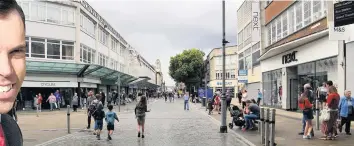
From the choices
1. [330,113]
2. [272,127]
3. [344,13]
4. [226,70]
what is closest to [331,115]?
[330,113]

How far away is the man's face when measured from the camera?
2016 mm

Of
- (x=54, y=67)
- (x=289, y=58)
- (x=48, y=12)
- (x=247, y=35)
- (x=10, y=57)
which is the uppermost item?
(x=48, y=12)

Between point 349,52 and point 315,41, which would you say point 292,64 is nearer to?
point 315,41

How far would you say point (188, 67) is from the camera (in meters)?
87.9

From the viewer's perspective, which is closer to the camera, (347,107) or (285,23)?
(347,107)

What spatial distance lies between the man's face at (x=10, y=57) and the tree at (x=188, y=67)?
8512cm

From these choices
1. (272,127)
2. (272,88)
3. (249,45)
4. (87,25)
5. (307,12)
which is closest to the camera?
(272,127)

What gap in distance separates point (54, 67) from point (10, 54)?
109 feet

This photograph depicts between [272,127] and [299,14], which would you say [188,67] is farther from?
[272,127]

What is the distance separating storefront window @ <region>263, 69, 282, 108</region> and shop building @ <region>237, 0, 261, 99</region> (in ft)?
6.03

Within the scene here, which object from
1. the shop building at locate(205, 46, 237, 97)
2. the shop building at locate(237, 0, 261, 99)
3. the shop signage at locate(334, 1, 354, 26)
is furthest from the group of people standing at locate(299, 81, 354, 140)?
the shop building at locate(205, 46, 237, 97)

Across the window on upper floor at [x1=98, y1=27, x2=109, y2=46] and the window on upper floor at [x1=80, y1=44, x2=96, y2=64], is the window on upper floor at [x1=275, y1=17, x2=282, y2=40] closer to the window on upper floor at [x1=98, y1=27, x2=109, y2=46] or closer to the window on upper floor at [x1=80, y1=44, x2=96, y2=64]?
the window on upper floor at [x1=80, y1=44, x2=96, y2=64]

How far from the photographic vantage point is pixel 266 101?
35.7 meters

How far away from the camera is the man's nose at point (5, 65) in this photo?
2004 millimetres
